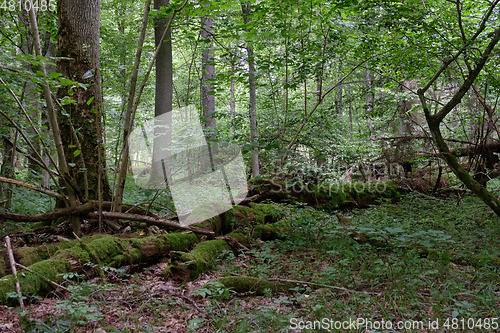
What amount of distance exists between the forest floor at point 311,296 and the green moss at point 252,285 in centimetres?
7

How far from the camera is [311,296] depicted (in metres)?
3.01

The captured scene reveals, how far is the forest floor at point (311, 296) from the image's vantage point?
8.25 feet

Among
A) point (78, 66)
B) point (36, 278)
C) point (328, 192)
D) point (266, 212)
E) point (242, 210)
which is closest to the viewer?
point (36, 278)

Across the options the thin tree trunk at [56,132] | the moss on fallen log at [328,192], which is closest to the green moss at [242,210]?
the moss on fallen log at [328,192]

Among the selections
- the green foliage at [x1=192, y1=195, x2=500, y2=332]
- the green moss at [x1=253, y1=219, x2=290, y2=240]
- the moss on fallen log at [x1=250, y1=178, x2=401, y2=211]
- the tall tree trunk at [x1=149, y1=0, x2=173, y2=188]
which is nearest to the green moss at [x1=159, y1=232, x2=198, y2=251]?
the green foliage at [x1=192, y1=195, x2=500, y2=332]

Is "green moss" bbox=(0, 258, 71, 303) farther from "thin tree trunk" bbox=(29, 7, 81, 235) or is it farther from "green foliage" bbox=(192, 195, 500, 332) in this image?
"green foliage" bbox=(192, 195, 500, 332)

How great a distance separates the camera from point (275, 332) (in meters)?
2.50

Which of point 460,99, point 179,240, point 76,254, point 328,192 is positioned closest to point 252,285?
point 179,240

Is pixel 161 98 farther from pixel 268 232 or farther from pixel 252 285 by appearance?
pixel 252 285

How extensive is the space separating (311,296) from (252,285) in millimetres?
744

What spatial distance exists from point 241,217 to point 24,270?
154 inches

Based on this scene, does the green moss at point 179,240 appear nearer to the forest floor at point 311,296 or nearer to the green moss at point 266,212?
the forest floor at point 311,296

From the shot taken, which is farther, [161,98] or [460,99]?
[161,98]

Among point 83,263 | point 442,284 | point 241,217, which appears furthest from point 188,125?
point 442,284
